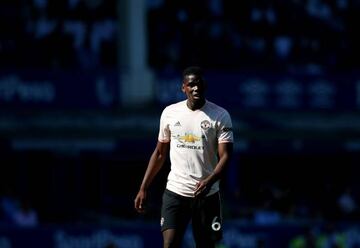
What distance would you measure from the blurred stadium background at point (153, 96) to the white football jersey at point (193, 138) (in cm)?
1188

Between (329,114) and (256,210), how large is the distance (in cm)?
497

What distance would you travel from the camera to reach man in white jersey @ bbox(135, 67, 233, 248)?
1022cm

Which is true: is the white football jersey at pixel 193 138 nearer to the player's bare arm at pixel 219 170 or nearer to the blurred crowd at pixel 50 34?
the player's bare arm at pixel 219 170

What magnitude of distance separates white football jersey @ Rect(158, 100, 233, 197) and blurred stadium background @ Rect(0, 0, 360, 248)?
1188 centimetres

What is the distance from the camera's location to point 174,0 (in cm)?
2616

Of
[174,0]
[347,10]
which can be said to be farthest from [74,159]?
[347,10]

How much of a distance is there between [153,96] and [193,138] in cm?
1507

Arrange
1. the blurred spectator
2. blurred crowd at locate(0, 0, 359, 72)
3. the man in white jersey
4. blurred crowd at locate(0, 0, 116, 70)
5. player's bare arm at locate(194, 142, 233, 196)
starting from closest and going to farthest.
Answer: player's bare arm at locate(194, 142, 233, 196), the man in white jersey, blurred crowd at locate(0, 0, 116, 70), blurred crowd at locate(0, 0, 359, 72), the blurred spectator

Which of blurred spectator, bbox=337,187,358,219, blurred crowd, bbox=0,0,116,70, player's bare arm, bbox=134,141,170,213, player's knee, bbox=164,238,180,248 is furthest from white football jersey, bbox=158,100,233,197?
blurred spectator, bbox=337,187,358,219

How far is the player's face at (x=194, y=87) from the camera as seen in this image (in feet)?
33.1

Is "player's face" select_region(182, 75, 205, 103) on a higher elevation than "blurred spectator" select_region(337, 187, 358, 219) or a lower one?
higher

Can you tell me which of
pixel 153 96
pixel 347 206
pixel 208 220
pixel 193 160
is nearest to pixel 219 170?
pixel 193 160

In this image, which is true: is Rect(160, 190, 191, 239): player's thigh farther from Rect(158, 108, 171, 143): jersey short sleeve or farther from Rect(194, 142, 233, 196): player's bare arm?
Rect(158, 108, 171, 143): jersey short sleeve

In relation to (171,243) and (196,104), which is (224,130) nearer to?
(196,104)
